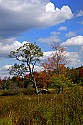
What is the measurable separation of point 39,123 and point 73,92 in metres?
2.93

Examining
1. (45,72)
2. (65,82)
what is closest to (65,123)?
(65,82)

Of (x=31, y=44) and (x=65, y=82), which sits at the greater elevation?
(x=31, y=44)

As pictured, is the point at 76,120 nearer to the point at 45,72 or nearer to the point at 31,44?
the point at 31,44

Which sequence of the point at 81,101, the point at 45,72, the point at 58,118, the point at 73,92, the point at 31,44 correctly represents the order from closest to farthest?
the point at 58,118 → the point at 81,101 → the point at 73,92 → the point at 31,44 → the point at 45,72

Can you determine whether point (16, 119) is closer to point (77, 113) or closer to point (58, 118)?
point (58, 118)

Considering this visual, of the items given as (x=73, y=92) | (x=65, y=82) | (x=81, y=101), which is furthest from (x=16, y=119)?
(x=65, y=82)

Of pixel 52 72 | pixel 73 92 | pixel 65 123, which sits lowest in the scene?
pixel 65 123

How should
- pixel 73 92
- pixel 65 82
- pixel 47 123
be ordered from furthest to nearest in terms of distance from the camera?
pixel 65 82 → pixel 73 92 → pixel 47 123

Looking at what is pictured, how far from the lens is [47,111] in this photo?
25.8 ft

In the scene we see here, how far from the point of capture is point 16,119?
7.69 meters

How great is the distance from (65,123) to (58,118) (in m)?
0.32

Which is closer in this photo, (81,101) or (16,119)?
(16,119)

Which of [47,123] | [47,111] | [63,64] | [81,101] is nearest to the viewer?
[47,123]

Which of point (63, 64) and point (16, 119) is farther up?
point (63, 64)
